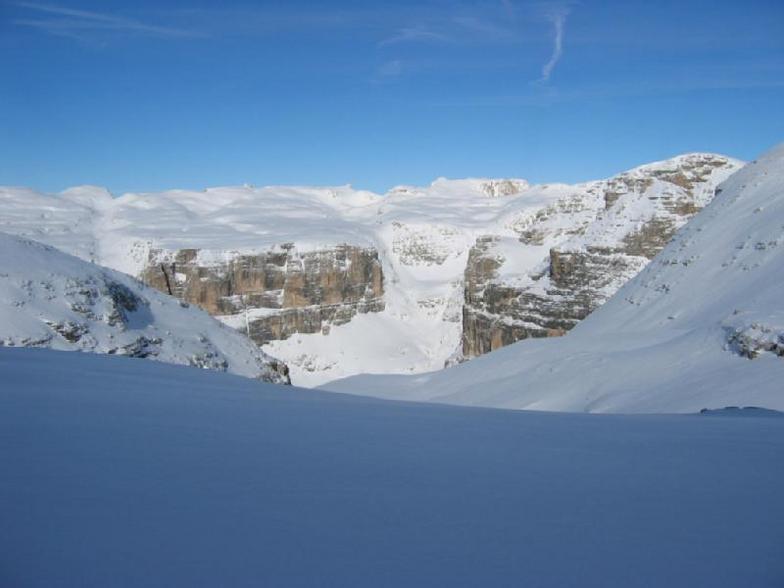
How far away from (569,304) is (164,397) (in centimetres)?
6040

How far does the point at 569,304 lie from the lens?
210 ft

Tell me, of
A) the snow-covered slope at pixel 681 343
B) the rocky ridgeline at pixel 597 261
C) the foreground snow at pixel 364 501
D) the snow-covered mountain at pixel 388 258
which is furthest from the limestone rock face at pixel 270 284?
the foreground snow at pixel 364 501

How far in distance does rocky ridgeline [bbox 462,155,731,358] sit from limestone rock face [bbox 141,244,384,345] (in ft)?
129

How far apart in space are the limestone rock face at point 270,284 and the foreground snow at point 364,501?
10664cm

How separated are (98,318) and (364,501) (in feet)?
77.6

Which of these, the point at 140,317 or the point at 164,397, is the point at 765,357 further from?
the point at 140,317

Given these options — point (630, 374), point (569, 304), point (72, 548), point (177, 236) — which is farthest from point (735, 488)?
point (177, 236)

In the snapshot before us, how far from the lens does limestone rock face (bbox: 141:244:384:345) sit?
111 m

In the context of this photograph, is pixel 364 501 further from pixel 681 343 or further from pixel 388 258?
pixel 388 258

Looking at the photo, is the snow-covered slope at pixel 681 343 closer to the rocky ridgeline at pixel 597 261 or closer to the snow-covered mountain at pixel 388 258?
the rocky ridgeline at pixel 597 261

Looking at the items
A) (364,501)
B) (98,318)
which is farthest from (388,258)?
(364,501)

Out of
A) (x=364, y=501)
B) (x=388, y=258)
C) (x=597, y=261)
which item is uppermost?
(x=388, y=258)

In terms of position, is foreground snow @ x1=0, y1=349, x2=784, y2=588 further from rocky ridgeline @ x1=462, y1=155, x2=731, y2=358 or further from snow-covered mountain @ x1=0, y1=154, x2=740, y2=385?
snow-covered mountain @ x1=0, y1=154, x2=740, y2=385

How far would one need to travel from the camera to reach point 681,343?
1673 centimetres
